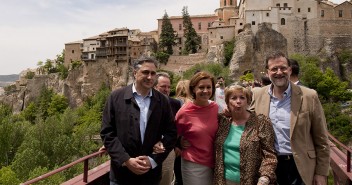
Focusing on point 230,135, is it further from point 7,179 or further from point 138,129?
point 7,179

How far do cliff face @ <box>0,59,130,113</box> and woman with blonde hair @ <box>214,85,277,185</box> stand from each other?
53953 mm

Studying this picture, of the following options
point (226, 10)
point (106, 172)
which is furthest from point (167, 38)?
point (106, 172)

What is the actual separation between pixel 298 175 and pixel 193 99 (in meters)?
1.63

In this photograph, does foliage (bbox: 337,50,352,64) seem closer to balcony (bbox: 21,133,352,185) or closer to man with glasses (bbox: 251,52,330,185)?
balcony (bbox: 21,133,352,185)

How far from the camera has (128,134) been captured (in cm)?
412

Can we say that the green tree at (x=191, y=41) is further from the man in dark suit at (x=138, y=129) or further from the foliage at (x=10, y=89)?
the man in dark suit at (x=138, y=129)

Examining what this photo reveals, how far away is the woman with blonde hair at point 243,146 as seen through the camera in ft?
13.6

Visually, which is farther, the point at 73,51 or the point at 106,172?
the point at 73,51

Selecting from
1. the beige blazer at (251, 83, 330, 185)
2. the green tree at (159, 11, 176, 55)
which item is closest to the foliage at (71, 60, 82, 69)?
the green tree at (159, 11, 176, 55)

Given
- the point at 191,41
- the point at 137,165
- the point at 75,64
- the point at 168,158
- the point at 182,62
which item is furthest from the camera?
the point at 75,64

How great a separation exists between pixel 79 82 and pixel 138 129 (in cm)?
6277

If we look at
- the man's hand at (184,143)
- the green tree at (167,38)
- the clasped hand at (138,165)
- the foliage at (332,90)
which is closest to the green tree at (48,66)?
the green tree at (167,38)

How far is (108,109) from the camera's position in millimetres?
4238

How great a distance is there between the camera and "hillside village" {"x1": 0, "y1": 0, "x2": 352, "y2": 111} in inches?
1994
